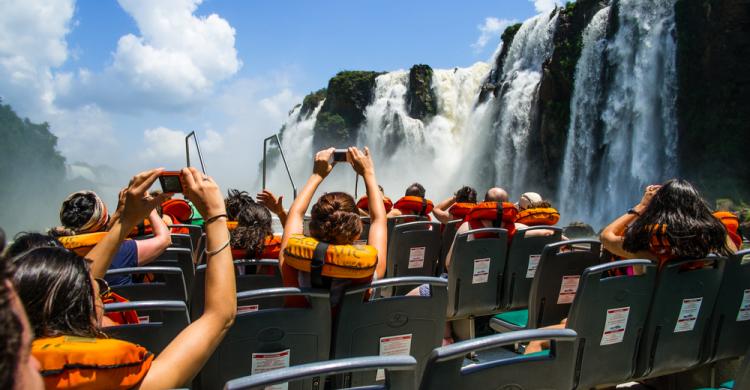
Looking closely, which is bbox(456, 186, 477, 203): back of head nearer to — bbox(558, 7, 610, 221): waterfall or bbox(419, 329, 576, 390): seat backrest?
bbox(419, 329, 576, 390): seat backrest

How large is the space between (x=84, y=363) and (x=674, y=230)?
262cm

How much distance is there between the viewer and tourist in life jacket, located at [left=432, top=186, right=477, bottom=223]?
5.15m

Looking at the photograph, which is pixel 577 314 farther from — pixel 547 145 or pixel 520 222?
pixel 547 145

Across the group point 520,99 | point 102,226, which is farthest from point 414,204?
point 520,99

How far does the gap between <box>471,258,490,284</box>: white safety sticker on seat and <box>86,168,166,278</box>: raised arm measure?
2.48 meters

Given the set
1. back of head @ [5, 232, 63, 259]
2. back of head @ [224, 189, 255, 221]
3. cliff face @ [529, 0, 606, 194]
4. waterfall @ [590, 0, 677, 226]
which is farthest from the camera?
cliff face @ [529, 0, 606, 194]

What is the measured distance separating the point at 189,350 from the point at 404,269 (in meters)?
3.39

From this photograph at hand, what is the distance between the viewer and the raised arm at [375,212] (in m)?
2.58

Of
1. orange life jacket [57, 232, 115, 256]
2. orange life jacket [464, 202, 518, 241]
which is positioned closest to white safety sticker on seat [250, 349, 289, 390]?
orange life jacket [57, 232, 115, 256]

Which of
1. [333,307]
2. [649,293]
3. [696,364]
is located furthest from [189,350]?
[696,364]

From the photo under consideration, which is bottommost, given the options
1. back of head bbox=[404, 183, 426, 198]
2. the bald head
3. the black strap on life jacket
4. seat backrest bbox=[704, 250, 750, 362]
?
seat backrest bbox=[704, 250, 750, 362]

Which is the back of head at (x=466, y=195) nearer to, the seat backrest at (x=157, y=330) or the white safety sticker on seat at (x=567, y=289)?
the white safety sticker on seat at (x=567, y=289)

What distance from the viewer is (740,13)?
1738 centimetres

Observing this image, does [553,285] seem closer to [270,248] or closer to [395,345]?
[395,345]
